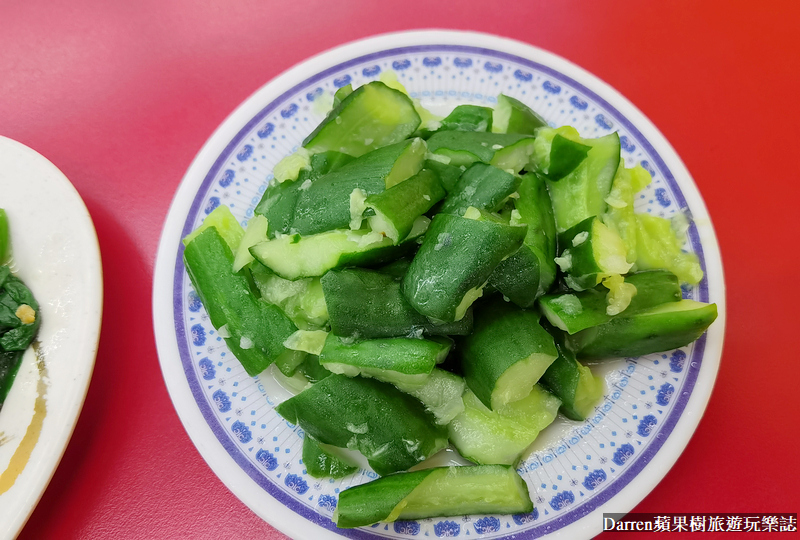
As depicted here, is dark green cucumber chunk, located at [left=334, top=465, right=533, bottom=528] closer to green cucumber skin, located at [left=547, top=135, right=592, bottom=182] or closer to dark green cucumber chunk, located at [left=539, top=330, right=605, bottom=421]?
dark green cucumber chunk, located at [left=539, top=330, right=605, bottom=421]

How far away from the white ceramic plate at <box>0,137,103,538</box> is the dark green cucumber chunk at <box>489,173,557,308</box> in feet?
5.23

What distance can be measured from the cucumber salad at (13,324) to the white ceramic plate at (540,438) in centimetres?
57

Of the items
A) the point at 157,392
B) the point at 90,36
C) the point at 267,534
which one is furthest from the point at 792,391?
the point at 90,36

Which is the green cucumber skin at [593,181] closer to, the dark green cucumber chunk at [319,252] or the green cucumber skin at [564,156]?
the green cucumber skin at [564,156]

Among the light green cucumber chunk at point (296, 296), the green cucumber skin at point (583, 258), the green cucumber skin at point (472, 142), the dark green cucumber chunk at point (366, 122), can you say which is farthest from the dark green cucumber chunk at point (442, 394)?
the dark green cucumber chunk at point (366, 122)

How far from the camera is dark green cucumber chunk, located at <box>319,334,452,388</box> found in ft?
4.89

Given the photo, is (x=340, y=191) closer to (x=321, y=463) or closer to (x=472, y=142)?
(x=472, y=142)

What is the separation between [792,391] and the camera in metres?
2.13

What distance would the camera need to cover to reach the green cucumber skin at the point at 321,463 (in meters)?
1.68

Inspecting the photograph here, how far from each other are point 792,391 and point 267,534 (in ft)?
7.35

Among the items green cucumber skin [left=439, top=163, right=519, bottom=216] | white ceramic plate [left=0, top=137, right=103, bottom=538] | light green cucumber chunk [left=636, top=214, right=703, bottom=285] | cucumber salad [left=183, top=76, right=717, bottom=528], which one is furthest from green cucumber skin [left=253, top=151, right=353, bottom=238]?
light green cucumber chunk [left=636, top=214, right=703, bottom=285]

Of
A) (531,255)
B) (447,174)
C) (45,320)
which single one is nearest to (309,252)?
(447,174)

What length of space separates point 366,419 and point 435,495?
33cm

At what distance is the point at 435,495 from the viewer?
5.23 ft
